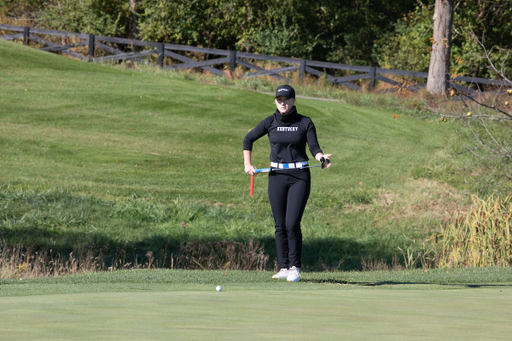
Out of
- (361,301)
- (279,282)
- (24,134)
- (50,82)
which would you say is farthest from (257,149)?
(361,301)

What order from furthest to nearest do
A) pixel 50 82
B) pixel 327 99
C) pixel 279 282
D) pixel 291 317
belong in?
1. pixel 327 99
2. pixel 50 82
3. pixel 279 282
4. pixel 291 317

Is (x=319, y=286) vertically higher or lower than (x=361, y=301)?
lower

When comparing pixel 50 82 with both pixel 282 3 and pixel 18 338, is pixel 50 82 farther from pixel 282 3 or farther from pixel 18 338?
pixel 18 338

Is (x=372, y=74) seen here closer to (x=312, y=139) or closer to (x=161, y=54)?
(x=161, y=54)

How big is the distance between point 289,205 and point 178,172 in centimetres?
971

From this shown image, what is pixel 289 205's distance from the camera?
6.84 m

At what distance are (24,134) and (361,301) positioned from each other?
15609 millimetres

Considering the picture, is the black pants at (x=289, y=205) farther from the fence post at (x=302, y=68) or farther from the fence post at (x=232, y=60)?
the fence post at (x=232, y=60)

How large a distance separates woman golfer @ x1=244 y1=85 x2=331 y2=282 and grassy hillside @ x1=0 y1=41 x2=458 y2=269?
559 centimetres

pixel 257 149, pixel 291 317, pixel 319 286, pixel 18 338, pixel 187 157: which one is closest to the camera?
pixel 18 338

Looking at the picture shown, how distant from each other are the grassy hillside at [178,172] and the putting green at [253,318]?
8.08 meters

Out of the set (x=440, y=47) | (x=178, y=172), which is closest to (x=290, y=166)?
(x=178, y=172)

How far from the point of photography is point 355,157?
1827 centimetres

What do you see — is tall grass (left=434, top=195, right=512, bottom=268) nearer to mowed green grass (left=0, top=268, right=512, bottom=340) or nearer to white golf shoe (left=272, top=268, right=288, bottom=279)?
white golf shoe (left=272, top=268, right=288, bottom=279)
